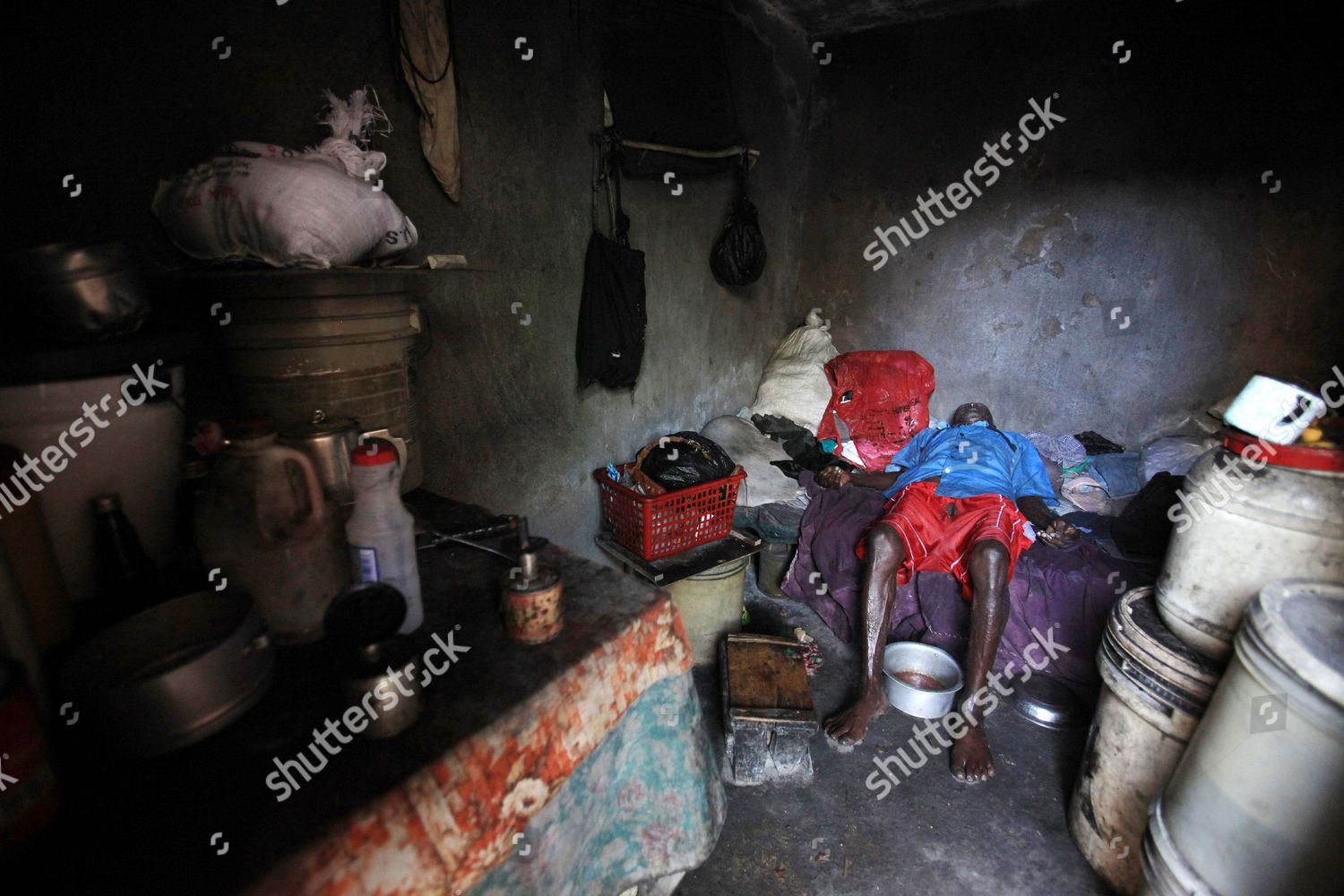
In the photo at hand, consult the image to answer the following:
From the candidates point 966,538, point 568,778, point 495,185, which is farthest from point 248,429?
point 966,538

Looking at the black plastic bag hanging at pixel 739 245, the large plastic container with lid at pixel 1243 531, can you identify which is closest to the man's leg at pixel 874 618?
the large plastic container with lid at pixel 1243 531

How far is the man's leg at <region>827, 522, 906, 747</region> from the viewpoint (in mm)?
2658

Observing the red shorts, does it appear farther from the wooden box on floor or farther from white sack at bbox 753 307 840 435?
white sack at bbox 753 307 840 435

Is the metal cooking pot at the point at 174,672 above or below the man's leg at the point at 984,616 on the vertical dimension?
above

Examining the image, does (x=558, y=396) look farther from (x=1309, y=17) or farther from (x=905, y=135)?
(x=1309, y=17)

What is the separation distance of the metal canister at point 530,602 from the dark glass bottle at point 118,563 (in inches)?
25.9

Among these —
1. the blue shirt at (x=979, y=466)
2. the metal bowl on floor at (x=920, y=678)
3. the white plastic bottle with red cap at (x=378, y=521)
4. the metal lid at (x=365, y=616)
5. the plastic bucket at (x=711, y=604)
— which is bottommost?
the metal bowl on floor at (x=920, y=678)

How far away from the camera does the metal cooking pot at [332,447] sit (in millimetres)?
1268

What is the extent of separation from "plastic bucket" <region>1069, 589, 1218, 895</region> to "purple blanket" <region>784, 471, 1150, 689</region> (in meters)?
0.68

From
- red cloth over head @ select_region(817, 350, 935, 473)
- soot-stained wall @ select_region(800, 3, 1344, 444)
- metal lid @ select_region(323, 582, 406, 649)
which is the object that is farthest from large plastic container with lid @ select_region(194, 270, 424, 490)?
soot-stained wall @ select_region(800, 3, 1344, 444)

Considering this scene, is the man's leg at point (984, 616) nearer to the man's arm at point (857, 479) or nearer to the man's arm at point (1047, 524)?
the man's arm at point (1047, 524)

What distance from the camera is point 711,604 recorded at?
3.01 meters

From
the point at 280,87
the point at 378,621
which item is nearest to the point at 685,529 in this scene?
the point at 378,621

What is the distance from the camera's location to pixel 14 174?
144cm
